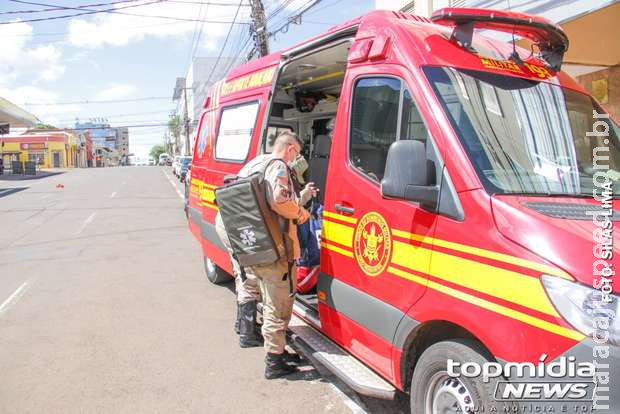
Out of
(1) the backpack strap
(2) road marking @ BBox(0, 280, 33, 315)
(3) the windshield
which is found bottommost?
(2) road marking @ BBox(0, 280, 33, 315)

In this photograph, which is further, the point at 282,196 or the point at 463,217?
the point at 282,196

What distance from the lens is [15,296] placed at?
6527mm

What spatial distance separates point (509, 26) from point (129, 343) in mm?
4339

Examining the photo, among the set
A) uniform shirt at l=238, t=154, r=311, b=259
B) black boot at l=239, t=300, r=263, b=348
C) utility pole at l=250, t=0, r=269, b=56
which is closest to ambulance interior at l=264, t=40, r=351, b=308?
black boot at l=239, t=300, r=263, b=348

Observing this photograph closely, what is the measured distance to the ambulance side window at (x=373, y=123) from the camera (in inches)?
130

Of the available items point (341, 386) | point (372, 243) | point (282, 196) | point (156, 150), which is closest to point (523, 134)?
point (372, 243)

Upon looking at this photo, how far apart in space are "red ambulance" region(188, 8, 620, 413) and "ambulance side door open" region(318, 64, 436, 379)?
1cm

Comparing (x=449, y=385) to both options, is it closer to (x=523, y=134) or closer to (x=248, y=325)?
(x=523, y=134)

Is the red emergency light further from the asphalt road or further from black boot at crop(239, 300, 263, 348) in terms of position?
black boot at crop(239, 300, 263, 348)

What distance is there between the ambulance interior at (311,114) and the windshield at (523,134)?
4.54ft

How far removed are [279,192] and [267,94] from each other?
1.66 metres

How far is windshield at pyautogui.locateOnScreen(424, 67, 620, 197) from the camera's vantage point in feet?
8.75

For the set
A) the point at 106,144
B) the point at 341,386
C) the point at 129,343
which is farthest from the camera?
the point at 106,144

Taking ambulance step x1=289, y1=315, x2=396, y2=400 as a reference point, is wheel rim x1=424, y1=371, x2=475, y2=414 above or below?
above
